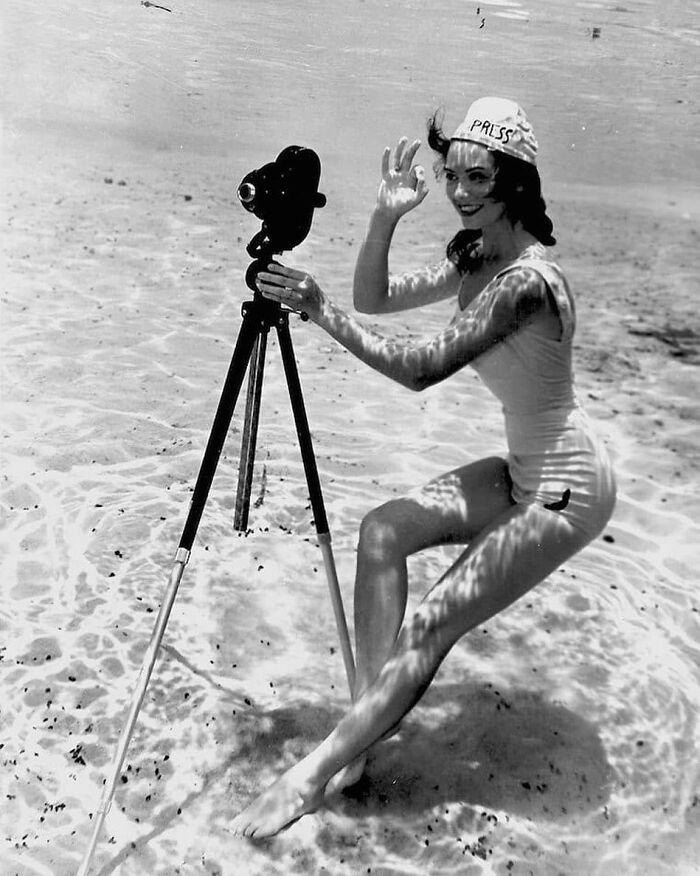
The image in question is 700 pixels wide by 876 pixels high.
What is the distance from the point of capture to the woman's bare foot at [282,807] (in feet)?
6.57

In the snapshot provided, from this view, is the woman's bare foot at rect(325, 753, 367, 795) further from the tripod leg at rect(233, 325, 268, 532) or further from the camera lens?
the camera lens

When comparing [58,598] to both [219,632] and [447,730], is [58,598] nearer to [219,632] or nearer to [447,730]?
[219,632]

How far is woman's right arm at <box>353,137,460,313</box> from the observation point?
2191 millimetres

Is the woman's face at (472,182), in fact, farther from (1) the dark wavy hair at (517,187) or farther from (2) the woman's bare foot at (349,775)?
(2) the woman's bare foot at (349,775)

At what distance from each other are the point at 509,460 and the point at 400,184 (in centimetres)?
86

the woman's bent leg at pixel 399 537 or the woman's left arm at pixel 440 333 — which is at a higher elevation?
the woman's left arm at pixel 440 333

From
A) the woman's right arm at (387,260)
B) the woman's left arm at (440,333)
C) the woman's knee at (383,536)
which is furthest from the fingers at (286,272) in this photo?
the woman's knee at (383,536)

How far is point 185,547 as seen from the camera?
6.64 ft

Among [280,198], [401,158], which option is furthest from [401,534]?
[401,158]

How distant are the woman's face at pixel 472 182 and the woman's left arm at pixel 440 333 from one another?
0.73 ft

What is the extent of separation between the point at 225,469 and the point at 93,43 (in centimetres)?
1595

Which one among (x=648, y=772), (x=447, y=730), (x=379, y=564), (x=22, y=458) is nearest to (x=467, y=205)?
(x=379, y=564)

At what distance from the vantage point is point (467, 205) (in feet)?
6.58

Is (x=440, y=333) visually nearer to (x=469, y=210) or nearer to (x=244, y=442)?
(x=469, y=210)
